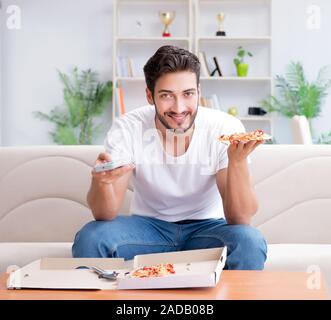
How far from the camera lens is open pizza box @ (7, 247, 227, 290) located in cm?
146

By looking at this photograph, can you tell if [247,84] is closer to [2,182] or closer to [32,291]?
[2,182]

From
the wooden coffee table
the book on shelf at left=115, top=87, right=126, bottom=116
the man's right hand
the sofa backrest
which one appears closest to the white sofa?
the sofa backrest

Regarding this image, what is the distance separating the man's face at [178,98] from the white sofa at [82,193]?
20.1 inches

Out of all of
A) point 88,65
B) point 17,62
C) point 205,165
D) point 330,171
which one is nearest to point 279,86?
point 88,65

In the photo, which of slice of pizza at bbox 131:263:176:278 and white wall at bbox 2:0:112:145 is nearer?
slice of pizza at bbox 131:263:176:278

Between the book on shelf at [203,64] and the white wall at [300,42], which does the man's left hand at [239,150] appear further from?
the white wall at [300,42]

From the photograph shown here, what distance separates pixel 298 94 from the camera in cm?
632

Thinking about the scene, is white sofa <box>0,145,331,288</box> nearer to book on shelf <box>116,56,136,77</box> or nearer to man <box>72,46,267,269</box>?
man <box>72,46,267,269</box>

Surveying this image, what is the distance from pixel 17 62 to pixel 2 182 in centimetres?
407

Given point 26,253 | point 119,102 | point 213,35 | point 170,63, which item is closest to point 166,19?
point 213,35

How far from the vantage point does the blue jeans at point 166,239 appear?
1.97m

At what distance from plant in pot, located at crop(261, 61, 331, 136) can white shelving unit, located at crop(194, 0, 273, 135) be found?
143 mm

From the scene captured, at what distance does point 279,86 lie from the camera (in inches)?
254

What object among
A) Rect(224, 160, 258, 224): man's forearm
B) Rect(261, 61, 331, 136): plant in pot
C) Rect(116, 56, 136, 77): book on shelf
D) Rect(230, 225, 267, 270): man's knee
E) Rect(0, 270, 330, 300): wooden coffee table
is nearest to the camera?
Rect(0, 270, 330, 300): wooden coffee table
